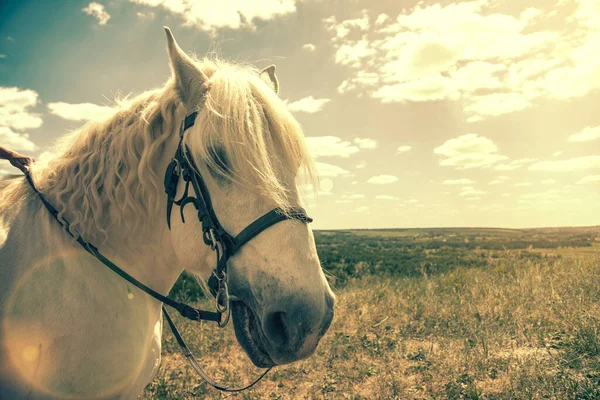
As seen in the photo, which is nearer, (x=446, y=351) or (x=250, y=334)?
(x=250, y=334)

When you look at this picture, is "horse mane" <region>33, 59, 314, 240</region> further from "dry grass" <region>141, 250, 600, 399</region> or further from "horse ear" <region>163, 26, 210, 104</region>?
"dry grass" <region>141, 250, 600, 399</region>

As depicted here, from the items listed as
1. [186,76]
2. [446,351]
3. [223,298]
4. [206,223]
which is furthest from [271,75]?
[446,351]

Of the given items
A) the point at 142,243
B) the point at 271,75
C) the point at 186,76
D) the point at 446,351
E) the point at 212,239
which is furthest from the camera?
the point at 446,351

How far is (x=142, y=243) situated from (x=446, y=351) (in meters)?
4.07

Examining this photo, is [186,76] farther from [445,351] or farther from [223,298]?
[445,351]

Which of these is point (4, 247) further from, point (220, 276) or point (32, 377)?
point (220, 276)

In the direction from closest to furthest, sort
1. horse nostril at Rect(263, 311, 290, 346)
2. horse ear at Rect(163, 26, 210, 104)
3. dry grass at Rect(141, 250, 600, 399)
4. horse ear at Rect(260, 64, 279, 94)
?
horse nostril at Rect(263, 311, 290, 346) < horse ear at Rect(163, 26, 210, 104) < horse ear at Rect(260, 64, 279, 94) < dry grass at Rect(141, 250, 600, 399)

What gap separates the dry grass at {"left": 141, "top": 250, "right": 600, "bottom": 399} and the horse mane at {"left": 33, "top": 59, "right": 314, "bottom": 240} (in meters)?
3.02

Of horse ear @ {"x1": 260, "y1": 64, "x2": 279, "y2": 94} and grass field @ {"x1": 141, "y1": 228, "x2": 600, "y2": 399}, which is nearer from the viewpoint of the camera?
horse ear @ {"x1": 260, "y1": 64, "x2": 279, "y2": 94}

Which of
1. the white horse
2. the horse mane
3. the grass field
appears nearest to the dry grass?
the grass field

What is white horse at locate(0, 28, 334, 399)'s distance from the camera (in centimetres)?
156

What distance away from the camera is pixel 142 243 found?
6.48 ft

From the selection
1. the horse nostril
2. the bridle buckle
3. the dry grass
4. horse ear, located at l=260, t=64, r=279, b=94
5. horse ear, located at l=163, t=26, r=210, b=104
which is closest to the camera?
the horse nostril

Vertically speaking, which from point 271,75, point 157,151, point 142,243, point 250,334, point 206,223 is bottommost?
point 250,334
